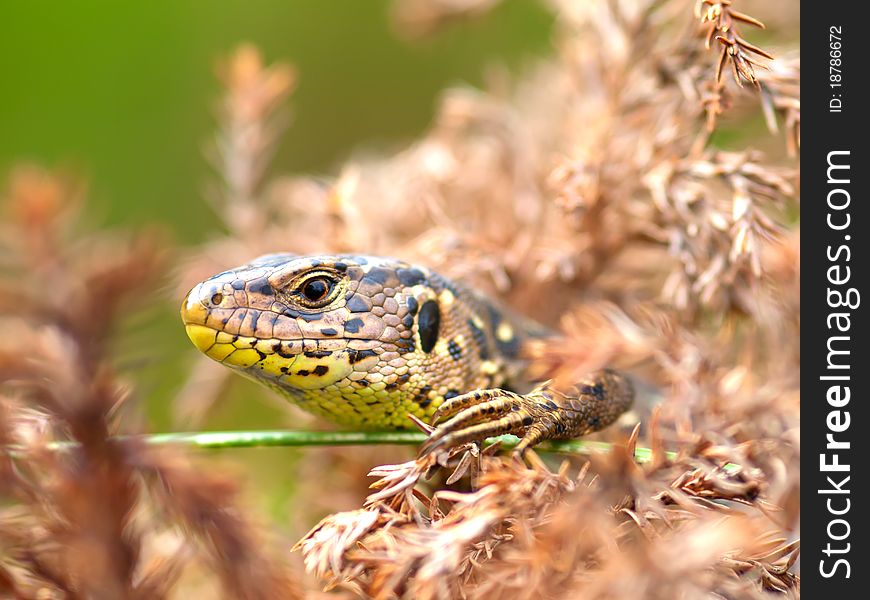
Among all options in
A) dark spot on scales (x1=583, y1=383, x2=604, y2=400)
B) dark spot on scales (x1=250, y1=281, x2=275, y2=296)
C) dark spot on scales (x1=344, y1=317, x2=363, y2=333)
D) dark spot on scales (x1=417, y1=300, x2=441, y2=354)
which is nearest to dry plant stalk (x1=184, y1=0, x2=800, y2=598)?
dark spot on scales (x1=583, y1=383, x2=604, y2=400)

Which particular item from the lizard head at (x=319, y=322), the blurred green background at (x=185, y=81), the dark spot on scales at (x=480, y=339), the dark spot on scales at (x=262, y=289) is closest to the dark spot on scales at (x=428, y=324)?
the lizard head at (x=319, y=322)

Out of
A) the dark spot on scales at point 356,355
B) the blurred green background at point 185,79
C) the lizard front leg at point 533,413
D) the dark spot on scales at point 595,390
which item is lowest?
the lizard front leg at point 533,413

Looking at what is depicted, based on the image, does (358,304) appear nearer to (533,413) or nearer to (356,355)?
(356,355)

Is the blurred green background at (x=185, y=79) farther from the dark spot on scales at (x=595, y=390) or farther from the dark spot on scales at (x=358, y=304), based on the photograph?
the dark spot on scales at (x=595, y=390)

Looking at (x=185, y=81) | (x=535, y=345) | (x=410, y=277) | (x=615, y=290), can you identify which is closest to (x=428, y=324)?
(x=410, y=277)
